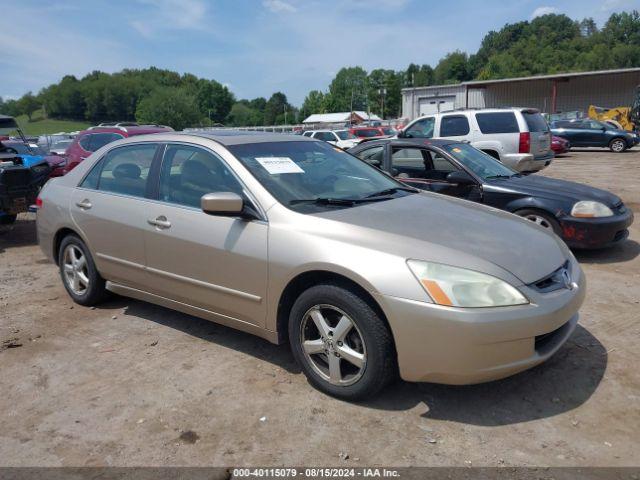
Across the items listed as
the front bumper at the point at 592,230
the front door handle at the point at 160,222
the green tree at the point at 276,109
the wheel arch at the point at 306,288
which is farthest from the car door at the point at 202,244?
the green tree at the point at 276,109

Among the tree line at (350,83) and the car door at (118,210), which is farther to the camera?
the tree line at (350,83)

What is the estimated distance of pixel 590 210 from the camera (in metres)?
6.05

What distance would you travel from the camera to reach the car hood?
116 inches

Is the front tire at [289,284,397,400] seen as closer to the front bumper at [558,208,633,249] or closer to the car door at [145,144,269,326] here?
the car door at [145,144,269,326]

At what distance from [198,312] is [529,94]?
54575 millimetres

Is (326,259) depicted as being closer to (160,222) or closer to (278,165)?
(278,165)

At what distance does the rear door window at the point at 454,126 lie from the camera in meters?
11.5

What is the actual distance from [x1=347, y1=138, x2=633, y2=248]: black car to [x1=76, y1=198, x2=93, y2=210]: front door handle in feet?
12.5

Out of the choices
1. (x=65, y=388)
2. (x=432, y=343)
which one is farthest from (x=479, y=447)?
(x=65, y=388)

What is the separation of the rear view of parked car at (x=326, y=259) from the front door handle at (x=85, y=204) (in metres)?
0.01

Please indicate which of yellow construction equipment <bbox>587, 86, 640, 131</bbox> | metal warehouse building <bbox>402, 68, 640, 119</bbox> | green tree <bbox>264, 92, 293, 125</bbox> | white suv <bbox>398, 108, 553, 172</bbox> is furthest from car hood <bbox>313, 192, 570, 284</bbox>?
green tree <bbox>264, 92, 293, 125</bbox>

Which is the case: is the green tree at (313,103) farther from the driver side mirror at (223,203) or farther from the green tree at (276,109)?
the driver side mirror at (223,203)

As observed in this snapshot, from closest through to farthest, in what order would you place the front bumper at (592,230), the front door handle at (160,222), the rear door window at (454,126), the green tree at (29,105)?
the front door handle at (160,222) → the front bumper at (592,230) → the rear door window at (454,126) → the green tree at (29,105)

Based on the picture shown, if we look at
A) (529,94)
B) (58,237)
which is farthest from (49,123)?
(58,237)
